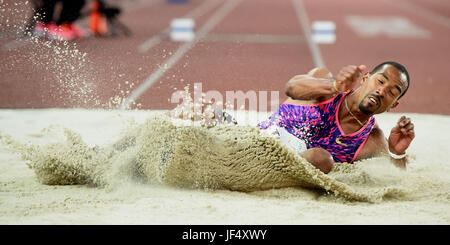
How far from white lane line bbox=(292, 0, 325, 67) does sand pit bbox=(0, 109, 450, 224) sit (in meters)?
6.20

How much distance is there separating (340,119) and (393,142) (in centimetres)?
35

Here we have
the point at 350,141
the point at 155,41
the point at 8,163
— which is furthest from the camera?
the point at 155,41

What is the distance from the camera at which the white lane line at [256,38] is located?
11594 mm

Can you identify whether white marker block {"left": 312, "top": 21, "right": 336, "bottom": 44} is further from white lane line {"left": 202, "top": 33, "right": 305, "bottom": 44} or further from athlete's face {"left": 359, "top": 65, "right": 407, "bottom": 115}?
athlete's face {"left": 359, "top": 65, "right": 407, "bottom": 115}

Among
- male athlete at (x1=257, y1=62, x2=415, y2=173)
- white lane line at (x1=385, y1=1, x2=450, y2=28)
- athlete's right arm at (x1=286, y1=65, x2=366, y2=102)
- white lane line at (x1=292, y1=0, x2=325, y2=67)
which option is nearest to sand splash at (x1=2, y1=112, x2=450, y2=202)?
male athlete at (x1=257, y1=62, x2=415, y2=173)

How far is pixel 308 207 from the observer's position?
345cm

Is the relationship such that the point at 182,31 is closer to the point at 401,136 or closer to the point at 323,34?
the point at 323,34

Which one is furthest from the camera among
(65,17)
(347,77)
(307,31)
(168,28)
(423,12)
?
(423,12)

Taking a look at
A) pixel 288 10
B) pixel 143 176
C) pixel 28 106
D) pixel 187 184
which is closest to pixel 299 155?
pixel 187 184

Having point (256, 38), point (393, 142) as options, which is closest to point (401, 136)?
point (393, 142)

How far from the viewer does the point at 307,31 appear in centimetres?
1372

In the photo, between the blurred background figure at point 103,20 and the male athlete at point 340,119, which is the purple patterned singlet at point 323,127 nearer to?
the male athlete at point 340,119
